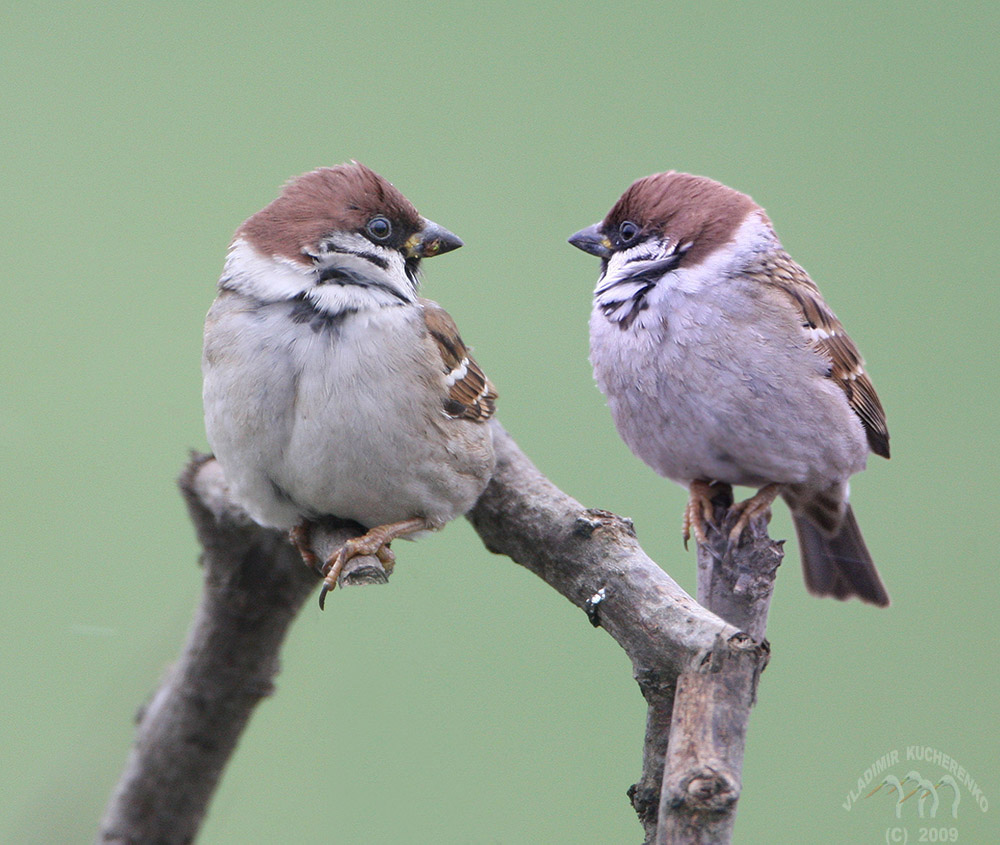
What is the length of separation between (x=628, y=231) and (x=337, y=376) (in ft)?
2.92

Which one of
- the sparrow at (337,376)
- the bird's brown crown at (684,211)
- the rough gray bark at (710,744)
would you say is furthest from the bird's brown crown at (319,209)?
the rough gray bark at (710,744)

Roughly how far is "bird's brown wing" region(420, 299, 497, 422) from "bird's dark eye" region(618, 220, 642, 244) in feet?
1.59

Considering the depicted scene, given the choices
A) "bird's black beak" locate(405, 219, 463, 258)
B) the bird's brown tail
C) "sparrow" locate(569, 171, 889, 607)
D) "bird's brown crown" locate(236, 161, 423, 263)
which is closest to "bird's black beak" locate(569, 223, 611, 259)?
"sparrow" locate(569, 171, 889, 607)

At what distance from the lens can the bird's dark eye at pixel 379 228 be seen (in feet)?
7.65

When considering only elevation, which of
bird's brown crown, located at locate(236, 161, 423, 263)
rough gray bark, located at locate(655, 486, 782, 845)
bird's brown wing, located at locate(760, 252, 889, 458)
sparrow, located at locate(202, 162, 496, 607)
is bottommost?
rough gray bark, located at locate(655, 486, 782, 845)

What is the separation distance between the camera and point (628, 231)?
8.57 ft

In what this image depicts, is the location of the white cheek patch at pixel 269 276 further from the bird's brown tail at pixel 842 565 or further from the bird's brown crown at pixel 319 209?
the bird's brown tail at pixel 842 565

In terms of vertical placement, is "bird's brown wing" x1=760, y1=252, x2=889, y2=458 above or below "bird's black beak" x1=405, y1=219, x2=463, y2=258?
above

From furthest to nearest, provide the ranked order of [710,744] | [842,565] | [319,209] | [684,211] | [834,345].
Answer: [842,565]
[834,345]
[684,211]
[319,209]
[710,744]

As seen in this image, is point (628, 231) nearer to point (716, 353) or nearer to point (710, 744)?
point (716, 353)

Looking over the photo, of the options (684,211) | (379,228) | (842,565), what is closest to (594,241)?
(684,211)

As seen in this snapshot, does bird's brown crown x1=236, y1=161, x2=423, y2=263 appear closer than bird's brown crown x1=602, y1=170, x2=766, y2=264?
Yes

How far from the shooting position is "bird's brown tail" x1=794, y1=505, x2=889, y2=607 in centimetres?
298

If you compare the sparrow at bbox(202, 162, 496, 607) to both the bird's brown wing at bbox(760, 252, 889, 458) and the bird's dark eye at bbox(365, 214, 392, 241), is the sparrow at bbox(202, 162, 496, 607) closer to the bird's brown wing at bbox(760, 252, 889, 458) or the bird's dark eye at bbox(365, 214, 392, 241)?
the bird's dark eye at bbox(365, 214, 392, 241)
